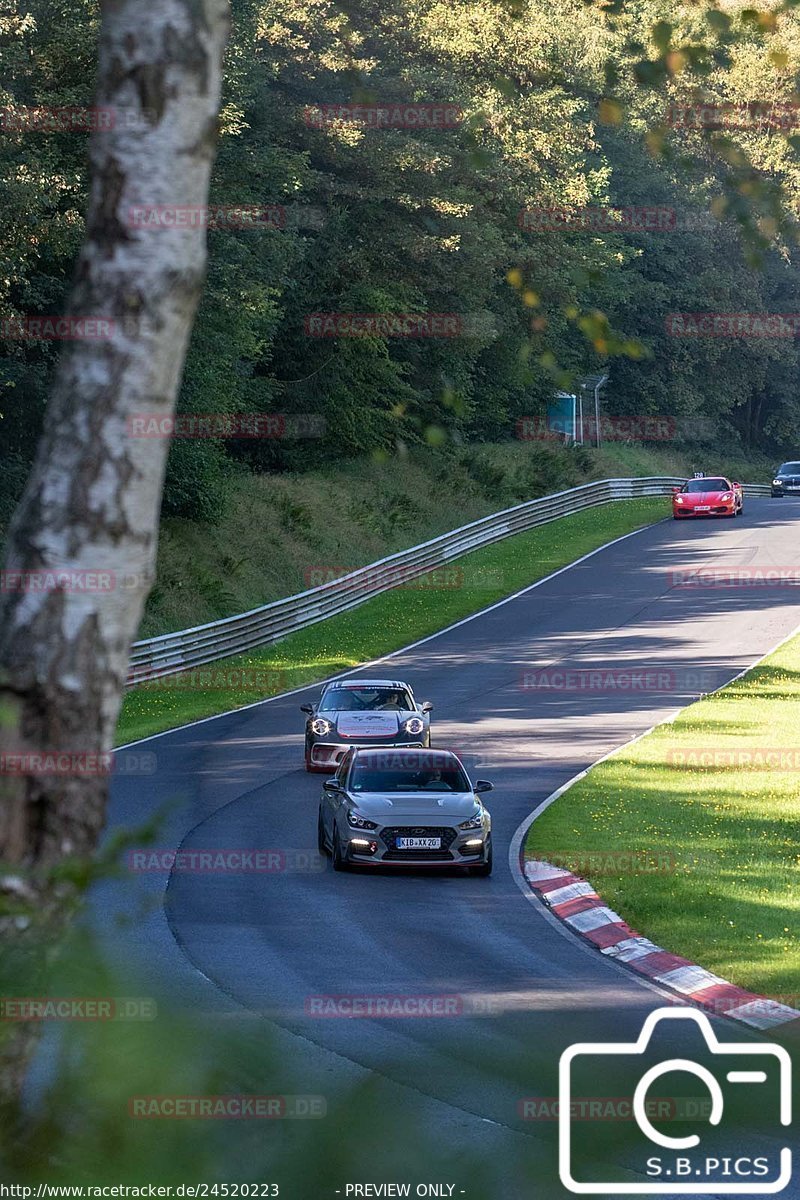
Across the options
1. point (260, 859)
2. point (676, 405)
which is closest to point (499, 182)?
point (676, 405)

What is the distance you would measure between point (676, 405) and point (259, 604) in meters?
50.7

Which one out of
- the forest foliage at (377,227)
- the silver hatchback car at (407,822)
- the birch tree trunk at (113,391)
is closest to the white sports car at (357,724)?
the silver hatchback car at (407,822)

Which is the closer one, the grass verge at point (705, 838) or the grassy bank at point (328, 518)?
the grass verge at point (705, 838)

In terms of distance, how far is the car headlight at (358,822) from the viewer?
18391 mm

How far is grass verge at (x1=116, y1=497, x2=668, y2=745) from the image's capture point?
1344 inches

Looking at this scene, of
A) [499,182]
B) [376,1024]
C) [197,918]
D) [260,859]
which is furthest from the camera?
[499,182]

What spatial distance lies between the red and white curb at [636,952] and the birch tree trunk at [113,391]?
693cm

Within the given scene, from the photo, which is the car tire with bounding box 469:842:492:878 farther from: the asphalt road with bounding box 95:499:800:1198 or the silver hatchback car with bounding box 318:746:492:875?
the asphalt road with bounding box 95:499:800:1198

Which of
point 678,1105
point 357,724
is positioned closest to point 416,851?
point 357,724

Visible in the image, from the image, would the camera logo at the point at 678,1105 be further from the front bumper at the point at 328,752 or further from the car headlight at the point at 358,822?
the front bumper at the point at 328,752

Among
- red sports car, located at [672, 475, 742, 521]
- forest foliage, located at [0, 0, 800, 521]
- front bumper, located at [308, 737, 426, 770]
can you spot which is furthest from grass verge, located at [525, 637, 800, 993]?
red sports car, located at [672, 475, 742, 521]

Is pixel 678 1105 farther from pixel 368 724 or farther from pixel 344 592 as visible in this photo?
pixel 344 592

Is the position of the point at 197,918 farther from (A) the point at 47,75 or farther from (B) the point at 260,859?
(A) the point at 47,75

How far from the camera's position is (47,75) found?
3578 cm
